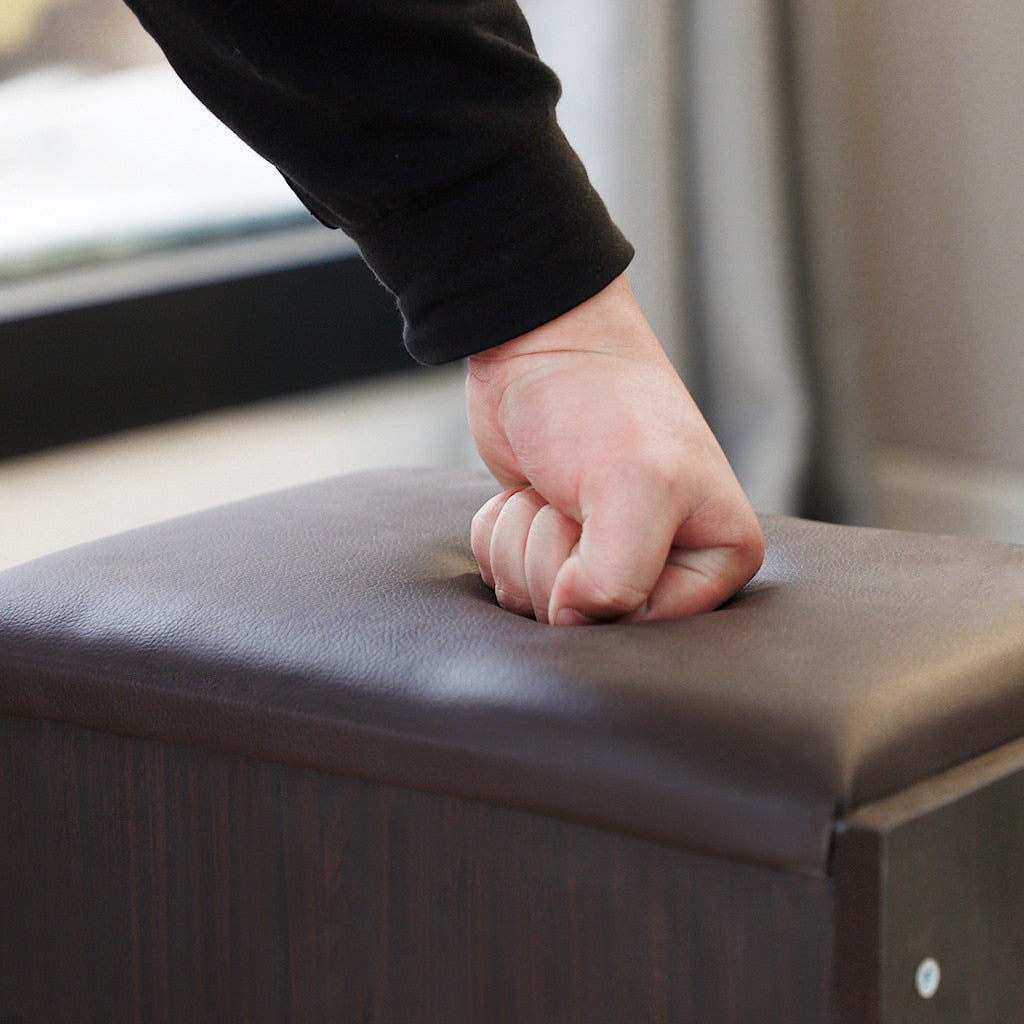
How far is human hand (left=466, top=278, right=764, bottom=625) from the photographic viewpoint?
0.62 meters

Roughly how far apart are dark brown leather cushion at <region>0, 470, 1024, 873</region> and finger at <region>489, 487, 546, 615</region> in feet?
0.05

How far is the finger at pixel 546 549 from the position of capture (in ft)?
2.17

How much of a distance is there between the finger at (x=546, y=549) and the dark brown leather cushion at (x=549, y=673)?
0.02 m

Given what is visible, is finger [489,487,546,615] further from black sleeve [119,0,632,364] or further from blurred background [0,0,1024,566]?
blurred background [0,0,1024,566]

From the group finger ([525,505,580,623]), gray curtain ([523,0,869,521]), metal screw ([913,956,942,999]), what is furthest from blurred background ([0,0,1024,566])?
metal screw ([913,956,942,999])

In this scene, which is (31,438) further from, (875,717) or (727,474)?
(875,717)

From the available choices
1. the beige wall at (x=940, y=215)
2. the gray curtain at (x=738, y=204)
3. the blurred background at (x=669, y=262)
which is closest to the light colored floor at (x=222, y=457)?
the blurred background at (x=669, y=262)

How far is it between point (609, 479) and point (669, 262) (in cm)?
115

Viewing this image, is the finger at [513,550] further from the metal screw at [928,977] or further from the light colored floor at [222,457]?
the light colored floor at [222,457]

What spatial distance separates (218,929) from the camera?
2.21ft

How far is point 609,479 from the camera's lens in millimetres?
619

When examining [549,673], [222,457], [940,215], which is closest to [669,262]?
[940,215]

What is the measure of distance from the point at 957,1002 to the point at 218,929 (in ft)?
1.06

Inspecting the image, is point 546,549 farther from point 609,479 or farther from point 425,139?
point 425,139
